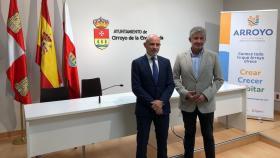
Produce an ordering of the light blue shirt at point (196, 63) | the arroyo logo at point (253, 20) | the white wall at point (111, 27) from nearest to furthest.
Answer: the light blue shirt at point (196, 63), the white wall at point (111, 27), the arroyo logo at point (253, 20)

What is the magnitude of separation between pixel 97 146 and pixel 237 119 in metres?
2.07

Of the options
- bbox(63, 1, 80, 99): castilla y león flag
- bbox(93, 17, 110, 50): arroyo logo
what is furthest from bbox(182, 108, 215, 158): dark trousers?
bbox(93, 17, 110, 50): arroyo logo

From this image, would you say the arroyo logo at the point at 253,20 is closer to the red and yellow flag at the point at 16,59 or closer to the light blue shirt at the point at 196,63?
the light blue shirt at the point at 196,63

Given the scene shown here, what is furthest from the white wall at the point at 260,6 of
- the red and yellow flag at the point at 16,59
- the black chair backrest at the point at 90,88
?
the red and yellow flag at the point at 16,59

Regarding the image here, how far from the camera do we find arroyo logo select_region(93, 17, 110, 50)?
4018 mm

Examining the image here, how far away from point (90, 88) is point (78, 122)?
3.81 feet

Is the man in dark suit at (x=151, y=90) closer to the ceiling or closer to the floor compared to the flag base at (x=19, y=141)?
closer to the ceiling

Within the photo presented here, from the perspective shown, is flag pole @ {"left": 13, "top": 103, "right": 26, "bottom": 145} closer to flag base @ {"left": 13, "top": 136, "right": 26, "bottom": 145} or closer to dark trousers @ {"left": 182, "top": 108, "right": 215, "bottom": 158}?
flag base @ {"left": 13, "top": 136, "right": 26, "bottom": 145}

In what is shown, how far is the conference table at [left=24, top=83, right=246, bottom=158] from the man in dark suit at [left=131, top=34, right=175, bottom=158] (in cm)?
35

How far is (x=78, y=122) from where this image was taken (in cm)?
251

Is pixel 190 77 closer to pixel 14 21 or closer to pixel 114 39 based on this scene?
pixel 114 39

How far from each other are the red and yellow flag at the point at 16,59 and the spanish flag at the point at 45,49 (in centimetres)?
21

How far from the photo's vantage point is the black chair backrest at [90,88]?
3592 millimetres

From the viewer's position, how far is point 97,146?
11.0 ft
